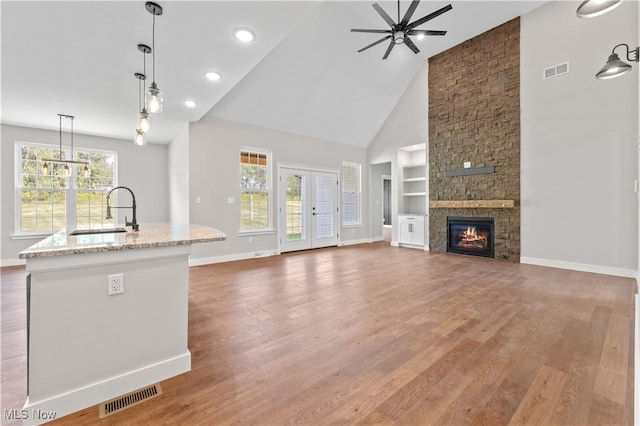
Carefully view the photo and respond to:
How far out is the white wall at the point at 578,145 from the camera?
4.27 meters

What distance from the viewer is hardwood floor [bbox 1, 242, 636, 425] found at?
1.54 meters

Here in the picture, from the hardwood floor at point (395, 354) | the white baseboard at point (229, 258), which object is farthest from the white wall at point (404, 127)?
the hardwood floor at point (395, 354)

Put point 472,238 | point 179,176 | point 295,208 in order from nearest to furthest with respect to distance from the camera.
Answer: point 179,176
point 472,238
point 295,208

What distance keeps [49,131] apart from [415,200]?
8600 mm

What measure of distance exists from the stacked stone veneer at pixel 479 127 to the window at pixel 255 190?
155 inches

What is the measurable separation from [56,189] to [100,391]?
20.0 ft

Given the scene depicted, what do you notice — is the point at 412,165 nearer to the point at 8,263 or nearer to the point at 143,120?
the point at 143,120

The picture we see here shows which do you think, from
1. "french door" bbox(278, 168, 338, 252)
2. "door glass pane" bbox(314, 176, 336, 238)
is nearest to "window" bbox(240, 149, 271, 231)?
"french door" bbox(278, 168, 338, 252)

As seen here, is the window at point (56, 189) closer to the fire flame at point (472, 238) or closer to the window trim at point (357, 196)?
the window trim at point (357, 196)

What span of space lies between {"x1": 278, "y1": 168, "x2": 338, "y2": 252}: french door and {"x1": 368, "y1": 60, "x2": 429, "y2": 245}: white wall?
160cm

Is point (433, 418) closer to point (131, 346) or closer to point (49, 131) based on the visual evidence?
point (131, 346)

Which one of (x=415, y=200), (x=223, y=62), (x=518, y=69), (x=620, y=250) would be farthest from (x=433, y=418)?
(x=415, y=200)

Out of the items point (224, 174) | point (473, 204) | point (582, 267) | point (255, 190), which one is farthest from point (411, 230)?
point (224, 174)

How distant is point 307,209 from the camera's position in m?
7.13
